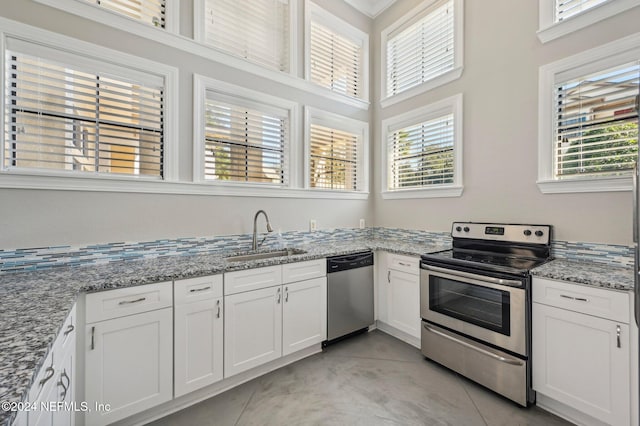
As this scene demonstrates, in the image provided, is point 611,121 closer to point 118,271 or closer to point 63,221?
point 118,271

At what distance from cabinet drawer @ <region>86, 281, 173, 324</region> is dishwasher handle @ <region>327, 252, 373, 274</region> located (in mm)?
1409

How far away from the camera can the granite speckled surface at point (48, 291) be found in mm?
768

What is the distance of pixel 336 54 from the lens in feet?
11.7

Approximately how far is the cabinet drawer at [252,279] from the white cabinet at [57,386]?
88 cm

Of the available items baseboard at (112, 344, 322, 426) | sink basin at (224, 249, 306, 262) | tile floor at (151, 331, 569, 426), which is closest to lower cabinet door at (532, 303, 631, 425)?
tile floor at (151, 331, 569, 426)

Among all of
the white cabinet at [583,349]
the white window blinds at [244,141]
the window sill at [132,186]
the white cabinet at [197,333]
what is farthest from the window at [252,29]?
the white cabinet at [583,349]

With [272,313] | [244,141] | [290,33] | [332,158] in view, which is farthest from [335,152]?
[272,313]

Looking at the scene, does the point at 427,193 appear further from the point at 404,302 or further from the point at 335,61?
the point at 335,61

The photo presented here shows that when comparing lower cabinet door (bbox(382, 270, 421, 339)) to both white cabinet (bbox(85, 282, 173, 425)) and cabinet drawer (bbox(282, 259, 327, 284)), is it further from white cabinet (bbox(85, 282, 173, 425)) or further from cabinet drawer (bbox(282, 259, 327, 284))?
white cabinet (bbox(85, 282, 173, 425))

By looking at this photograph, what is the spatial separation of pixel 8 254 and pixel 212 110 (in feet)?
5.92

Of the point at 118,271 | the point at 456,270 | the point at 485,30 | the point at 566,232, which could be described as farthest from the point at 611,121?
the point at 118,271

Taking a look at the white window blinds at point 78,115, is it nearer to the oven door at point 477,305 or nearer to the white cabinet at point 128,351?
the white cabinet at point 128,351

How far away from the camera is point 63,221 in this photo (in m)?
1.95

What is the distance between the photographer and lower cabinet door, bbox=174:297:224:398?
6.16 feet
